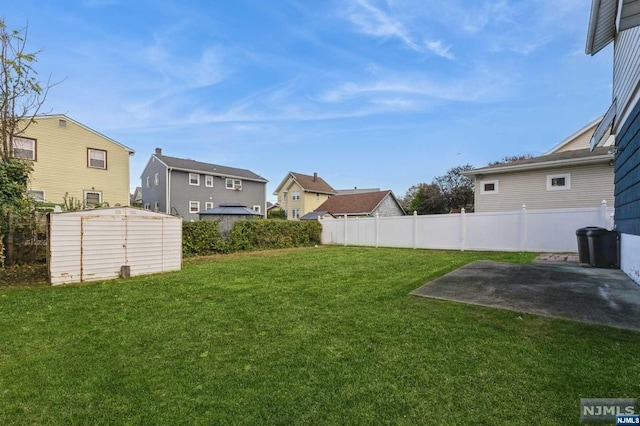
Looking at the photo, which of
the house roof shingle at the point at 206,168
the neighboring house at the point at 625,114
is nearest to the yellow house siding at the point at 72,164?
the house roof shingle at the point at 206,168

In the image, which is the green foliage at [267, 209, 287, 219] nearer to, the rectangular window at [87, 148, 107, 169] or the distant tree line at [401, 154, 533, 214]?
the distant tree line at [401, 154, 533, 214]

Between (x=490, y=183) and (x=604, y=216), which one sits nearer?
(x=604, y=216)

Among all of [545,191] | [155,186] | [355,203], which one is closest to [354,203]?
[355,203]

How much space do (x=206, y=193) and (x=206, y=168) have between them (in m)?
2.23

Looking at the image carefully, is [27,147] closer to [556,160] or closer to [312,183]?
[556,160]

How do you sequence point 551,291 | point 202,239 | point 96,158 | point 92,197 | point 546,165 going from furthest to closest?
1. point 96,158
2. point 92,197
3. point 546,165
4. point 202,239
5. point 551,291

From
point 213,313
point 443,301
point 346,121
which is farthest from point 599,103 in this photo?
point 213,313

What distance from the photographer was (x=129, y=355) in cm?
317

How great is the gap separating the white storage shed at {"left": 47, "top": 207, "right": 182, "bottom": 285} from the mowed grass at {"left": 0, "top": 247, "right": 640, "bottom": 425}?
6.50 feet

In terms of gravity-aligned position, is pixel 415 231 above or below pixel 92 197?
below

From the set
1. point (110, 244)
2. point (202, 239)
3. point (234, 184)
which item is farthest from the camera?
point (234, 184)

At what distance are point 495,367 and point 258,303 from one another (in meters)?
3.48

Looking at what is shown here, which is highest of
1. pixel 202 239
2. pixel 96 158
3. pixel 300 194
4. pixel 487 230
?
pixel 96 158

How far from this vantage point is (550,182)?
13914 mm
